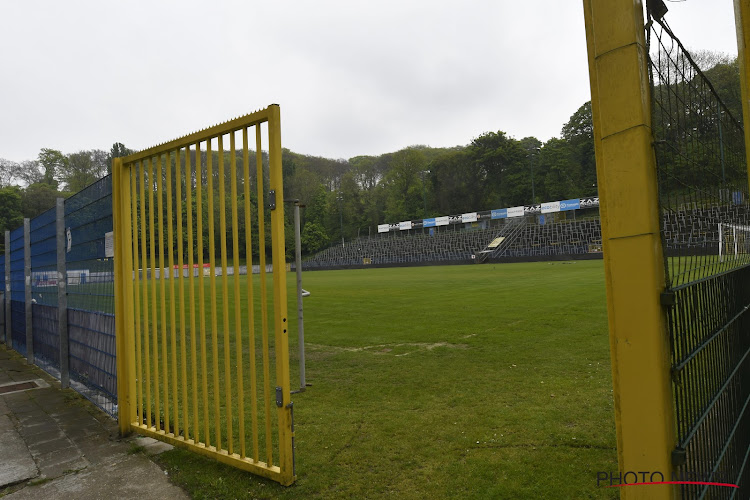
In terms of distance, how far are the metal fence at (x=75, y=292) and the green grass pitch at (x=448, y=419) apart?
1615 mm

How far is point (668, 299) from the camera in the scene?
1.36 meters

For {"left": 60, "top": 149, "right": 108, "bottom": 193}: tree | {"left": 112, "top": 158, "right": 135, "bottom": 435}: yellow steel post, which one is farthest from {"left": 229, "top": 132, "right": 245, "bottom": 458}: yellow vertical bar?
{"left": 60, "top": 149, "right": 108, "bottom": 193}: tree

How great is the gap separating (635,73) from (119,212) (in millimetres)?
3941

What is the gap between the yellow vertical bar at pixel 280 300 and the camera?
8.98 ft

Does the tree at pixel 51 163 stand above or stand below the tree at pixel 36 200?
above

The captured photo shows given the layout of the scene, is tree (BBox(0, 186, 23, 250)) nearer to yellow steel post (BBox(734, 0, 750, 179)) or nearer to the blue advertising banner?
the blue advertising banner

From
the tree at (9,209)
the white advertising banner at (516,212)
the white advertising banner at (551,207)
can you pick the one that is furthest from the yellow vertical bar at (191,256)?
the tree at (9,209)

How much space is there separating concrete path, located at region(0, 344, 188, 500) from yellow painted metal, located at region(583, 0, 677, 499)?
8.21 feet

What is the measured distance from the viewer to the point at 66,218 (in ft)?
17.4

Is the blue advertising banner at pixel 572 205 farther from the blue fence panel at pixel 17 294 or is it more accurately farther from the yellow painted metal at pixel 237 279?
the yellow painted metal at pixel 237 279

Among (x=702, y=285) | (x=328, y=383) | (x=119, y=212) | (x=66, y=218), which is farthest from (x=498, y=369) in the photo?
(x=66, y=218)

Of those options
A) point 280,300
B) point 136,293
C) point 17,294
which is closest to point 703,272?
point 280,300

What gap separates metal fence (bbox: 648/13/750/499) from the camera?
1552 mm

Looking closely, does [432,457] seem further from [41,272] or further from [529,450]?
[41,272]
